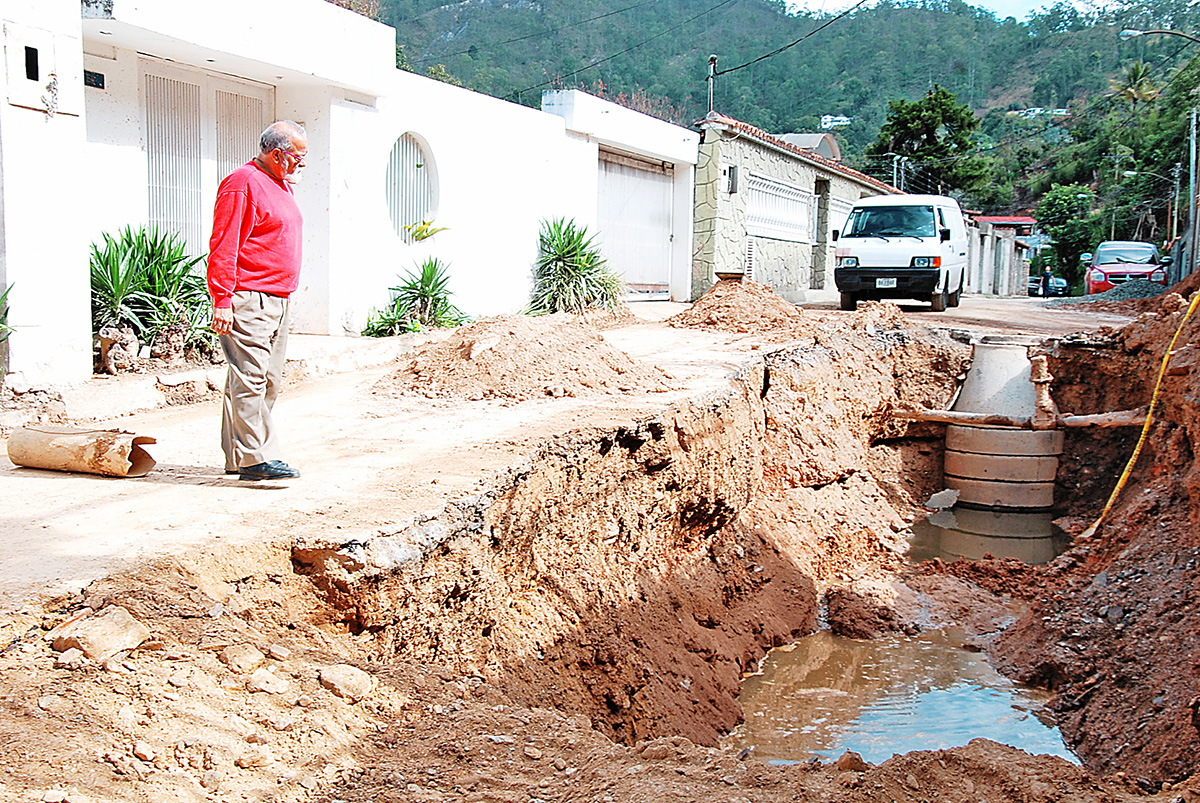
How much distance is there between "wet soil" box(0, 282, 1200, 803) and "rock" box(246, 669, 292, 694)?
0.5 inches

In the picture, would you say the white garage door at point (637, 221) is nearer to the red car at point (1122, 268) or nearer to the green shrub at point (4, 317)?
the green shrub at point (4, 317)

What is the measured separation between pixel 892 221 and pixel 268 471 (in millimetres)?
12910

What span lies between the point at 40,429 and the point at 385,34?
6.49 metres

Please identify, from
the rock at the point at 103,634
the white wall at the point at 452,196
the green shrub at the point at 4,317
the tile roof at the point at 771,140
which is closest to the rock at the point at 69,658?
the rock at the point at 103,634

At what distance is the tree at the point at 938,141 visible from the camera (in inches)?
1624

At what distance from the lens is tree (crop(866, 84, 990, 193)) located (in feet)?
135

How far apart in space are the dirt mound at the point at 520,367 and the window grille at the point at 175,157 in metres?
2.83

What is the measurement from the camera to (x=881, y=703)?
619cm

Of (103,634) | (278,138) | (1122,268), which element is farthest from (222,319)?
(1122,268)

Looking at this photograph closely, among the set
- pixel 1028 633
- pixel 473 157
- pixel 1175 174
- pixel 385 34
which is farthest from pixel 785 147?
pixel 1175 174

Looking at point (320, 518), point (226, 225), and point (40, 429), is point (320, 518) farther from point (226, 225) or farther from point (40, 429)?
point (40, 429)

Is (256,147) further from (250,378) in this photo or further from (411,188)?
(250,378)

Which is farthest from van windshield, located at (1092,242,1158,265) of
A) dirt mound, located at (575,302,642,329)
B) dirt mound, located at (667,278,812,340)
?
dirt mound, located at (575,302,642,329)

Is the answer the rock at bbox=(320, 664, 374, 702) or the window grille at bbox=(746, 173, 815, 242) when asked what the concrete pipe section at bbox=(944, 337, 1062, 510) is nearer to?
the rock at bbox=(320, 664, 374, 702)
